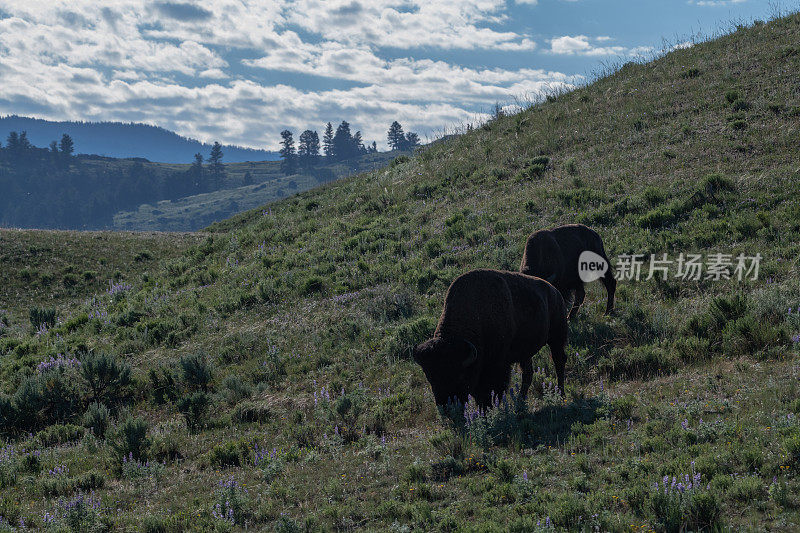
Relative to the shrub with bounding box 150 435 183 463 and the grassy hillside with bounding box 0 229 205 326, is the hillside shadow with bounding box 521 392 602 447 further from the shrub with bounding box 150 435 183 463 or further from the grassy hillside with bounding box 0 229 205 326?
the grassy hillside with bounding box 0 229 205 326

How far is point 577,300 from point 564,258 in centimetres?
129

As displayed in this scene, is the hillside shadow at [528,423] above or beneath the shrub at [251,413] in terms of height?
above

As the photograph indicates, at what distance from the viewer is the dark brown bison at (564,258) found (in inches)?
419

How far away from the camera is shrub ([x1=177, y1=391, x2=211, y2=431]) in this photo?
32.3ft

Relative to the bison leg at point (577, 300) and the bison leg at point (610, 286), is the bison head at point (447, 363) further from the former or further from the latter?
the bison leg at point (610, 286)

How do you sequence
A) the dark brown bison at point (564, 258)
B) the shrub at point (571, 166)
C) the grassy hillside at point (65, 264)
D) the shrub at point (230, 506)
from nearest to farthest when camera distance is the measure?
the shrub at point (230, 506), the dark brown bison at point (564, 258), the shrub at point (571, 166), the grassy hillside at point (65, 264)

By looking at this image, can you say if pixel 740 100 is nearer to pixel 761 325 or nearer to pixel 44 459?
pixel 761 325

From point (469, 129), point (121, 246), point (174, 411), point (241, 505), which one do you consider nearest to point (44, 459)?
point (174, 411)

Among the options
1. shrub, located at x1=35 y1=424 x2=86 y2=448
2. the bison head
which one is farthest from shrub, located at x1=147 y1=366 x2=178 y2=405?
the bison head

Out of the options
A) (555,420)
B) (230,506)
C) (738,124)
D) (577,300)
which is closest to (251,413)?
(230,506)

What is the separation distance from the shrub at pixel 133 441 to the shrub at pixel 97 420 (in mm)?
1677

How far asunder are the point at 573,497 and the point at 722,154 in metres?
16.6

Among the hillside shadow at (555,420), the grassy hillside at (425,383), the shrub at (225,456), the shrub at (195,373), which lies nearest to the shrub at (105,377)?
the grassy hillside at (425,383)

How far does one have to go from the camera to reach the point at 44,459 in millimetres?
8625
